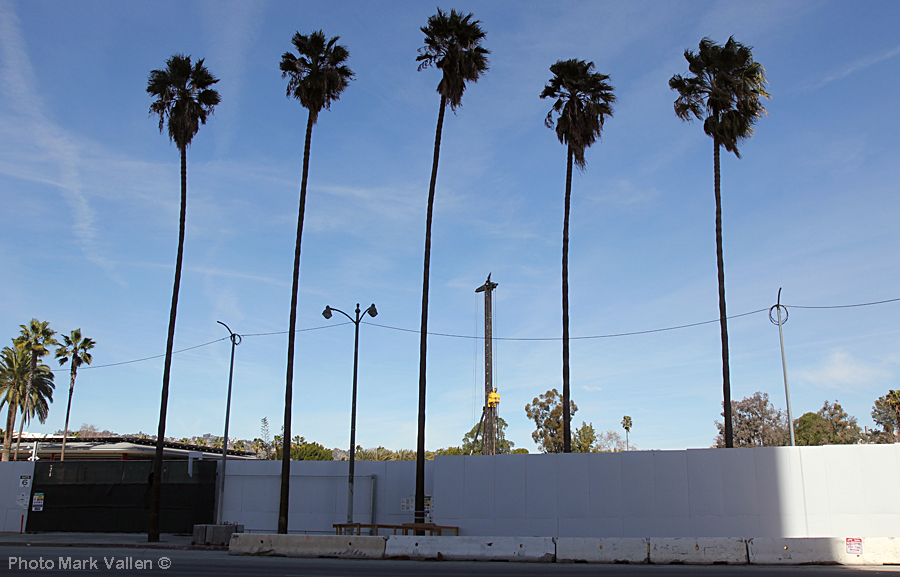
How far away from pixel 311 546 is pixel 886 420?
83577 millimetres

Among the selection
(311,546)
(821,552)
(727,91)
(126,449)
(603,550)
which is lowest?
(311,546)

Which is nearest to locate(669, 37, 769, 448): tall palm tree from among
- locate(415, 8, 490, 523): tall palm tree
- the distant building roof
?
locate(415, 8, 490, 523): tall palm tree

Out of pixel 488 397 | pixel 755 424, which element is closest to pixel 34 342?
pixel 488 397

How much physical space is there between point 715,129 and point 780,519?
607 inches

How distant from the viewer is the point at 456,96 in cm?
2817

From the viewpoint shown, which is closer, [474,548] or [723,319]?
[474,548]

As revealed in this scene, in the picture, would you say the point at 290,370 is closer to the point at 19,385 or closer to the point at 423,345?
the point at 423,345

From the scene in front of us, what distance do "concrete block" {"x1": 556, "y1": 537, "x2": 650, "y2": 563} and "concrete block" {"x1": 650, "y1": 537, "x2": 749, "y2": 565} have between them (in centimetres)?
29

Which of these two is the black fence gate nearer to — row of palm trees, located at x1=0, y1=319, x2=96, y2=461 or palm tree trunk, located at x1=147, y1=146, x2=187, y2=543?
palm tree trunk, located at x1=147, y1=146, x2=187, y2=543

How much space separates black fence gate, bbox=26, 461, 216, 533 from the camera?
29.7 meters

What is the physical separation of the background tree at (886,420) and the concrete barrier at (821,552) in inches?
2553

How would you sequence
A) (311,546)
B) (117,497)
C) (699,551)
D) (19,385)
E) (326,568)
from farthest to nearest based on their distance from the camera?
(19,385)
(117,497)
(311,546)
(699,551)
(326,568)

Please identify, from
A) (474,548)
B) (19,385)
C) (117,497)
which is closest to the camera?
(474,548)

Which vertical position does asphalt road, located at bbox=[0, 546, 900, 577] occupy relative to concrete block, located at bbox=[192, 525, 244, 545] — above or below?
above
